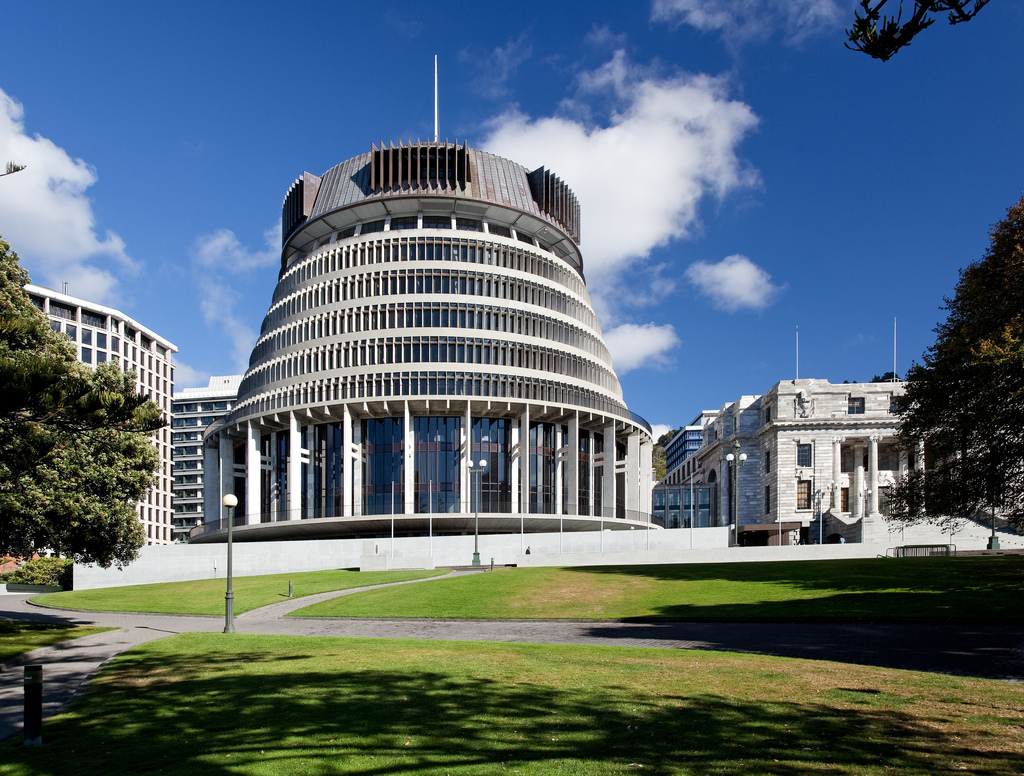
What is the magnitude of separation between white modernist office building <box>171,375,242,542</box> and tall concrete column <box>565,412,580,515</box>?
350 feet

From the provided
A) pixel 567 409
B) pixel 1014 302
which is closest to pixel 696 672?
pixel 1014 302

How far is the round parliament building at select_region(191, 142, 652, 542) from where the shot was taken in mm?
71438

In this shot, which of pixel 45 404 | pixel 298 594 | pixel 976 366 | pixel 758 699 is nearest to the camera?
pixel 758 699

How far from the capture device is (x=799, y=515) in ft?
306

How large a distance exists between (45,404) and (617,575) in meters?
29.1

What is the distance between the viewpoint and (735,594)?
3256 cm

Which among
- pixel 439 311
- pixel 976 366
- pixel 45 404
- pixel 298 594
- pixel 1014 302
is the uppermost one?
pixel 439 311

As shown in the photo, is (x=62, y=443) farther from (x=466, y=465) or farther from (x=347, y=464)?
(x=466, y=465)

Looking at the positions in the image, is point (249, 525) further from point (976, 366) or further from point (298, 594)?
point (976, 366)

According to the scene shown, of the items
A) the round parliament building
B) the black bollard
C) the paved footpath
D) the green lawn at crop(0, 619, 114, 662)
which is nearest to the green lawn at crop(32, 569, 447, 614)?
the paved footpath

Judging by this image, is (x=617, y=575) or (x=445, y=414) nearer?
(x=617, y=575)

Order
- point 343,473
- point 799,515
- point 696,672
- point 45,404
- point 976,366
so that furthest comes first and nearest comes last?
point 799,515
point 343,473
point 976,366
point 45,404
point 696,672

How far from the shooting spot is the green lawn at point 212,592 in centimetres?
3838

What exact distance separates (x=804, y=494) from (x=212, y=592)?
72.4m
